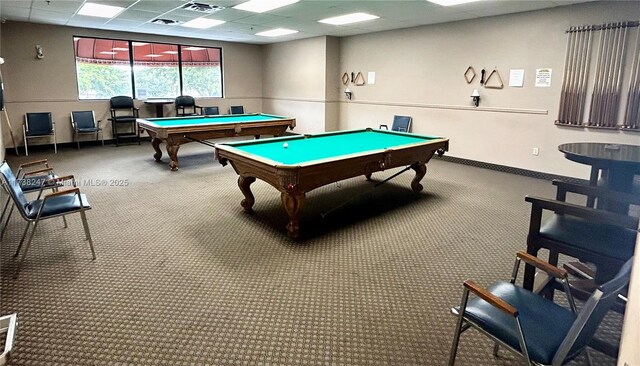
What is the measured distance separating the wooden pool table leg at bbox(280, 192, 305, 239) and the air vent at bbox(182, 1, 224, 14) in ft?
12.2

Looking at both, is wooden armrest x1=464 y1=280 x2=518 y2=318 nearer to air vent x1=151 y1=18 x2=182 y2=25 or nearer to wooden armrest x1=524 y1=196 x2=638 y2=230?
wooden armrest x1=524 y1=196 x2=638 y2=230

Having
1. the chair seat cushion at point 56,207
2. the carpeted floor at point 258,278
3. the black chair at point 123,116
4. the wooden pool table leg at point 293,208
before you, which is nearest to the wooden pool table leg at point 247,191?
the carpeted floor at point 258,278

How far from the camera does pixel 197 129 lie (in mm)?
5973

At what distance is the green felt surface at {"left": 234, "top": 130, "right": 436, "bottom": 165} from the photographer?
3.78m

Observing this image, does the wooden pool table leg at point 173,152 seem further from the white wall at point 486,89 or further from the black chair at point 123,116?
the white wall at point 486,89

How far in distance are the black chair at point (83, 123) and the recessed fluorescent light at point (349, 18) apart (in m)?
5.19

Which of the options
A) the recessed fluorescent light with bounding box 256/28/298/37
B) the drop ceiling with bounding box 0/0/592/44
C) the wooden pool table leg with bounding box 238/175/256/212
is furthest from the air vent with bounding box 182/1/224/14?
the wooden pool table leg with bounding box 238/175/256/212

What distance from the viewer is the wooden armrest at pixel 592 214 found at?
76.6 inches

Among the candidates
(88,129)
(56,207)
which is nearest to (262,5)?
(56,207)

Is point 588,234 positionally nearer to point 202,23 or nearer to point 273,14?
point 273,14

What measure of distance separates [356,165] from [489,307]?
2.21 metres

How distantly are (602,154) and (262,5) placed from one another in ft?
15.6

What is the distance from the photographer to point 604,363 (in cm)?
195

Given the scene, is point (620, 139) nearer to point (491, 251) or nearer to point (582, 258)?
point (491, 251)
